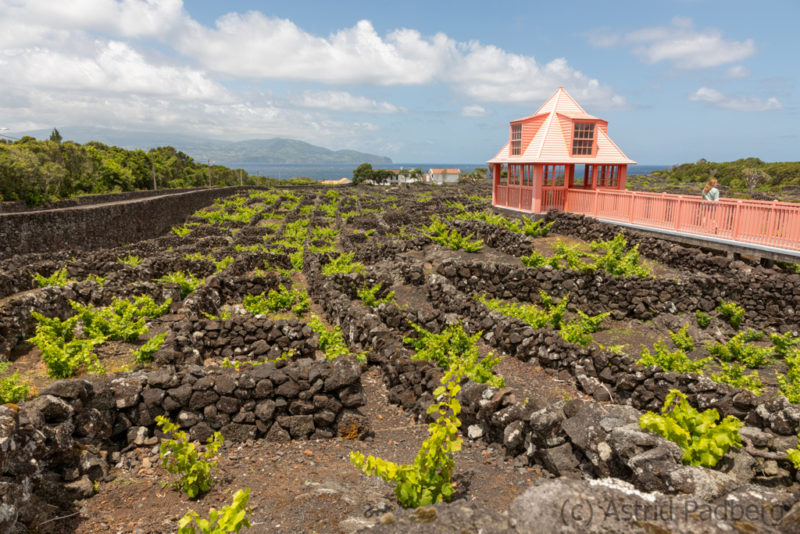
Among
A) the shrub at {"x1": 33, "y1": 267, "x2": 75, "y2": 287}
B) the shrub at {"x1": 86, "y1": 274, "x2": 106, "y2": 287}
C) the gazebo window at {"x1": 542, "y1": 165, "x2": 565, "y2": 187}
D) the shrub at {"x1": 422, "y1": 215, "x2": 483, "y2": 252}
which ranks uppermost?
the gazebo window at {"x1": 542, "y1": 165, "x2": 565, "y2": 187}

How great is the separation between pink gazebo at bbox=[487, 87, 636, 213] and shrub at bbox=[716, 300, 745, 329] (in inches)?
461

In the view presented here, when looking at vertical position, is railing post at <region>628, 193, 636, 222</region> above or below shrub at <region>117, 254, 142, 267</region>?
above

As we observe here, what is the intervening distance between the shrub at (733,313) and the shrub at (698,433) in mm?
11511

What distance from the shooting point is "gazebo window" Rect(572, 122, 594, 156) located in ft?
84.5

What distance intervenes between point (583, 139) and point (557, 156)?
2.32 metres

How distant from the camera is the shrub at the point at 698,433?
463cm

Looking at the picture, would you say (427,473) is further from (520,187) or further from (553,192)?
(520,187)

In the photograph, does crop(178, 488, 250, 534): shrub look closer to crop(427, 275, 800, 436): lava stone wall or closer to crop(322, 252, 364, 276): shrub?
crop(427, 275, 800, 436): lava stone wall

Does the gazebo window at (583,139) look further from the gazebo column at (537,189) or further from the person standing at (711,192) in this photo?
the person standing at (711,192)

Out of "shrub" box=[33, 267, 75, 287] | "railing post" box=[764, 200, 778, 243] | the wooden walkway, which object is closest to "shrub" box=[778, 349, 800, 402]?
the wooden walkway

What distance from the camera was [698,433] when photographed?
491cm

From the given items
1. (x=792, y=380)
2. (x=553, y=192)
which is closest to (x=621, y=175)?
(x=553, y=192)

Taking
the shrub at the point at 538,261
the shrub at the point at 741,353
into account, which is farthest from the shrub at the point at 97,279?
the shrub at the point at 741,353

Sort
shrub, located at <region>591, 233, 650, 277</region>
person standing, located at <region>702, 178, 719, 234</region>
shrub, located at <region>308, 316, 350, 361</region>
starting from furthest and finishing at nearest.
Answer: person standing, located at <region>702, 178, 719, 234</region> → shrub, located at <region>591, 233, 650, 277</region> → shrub, located at <region>308, 316, 350, 361</region>
